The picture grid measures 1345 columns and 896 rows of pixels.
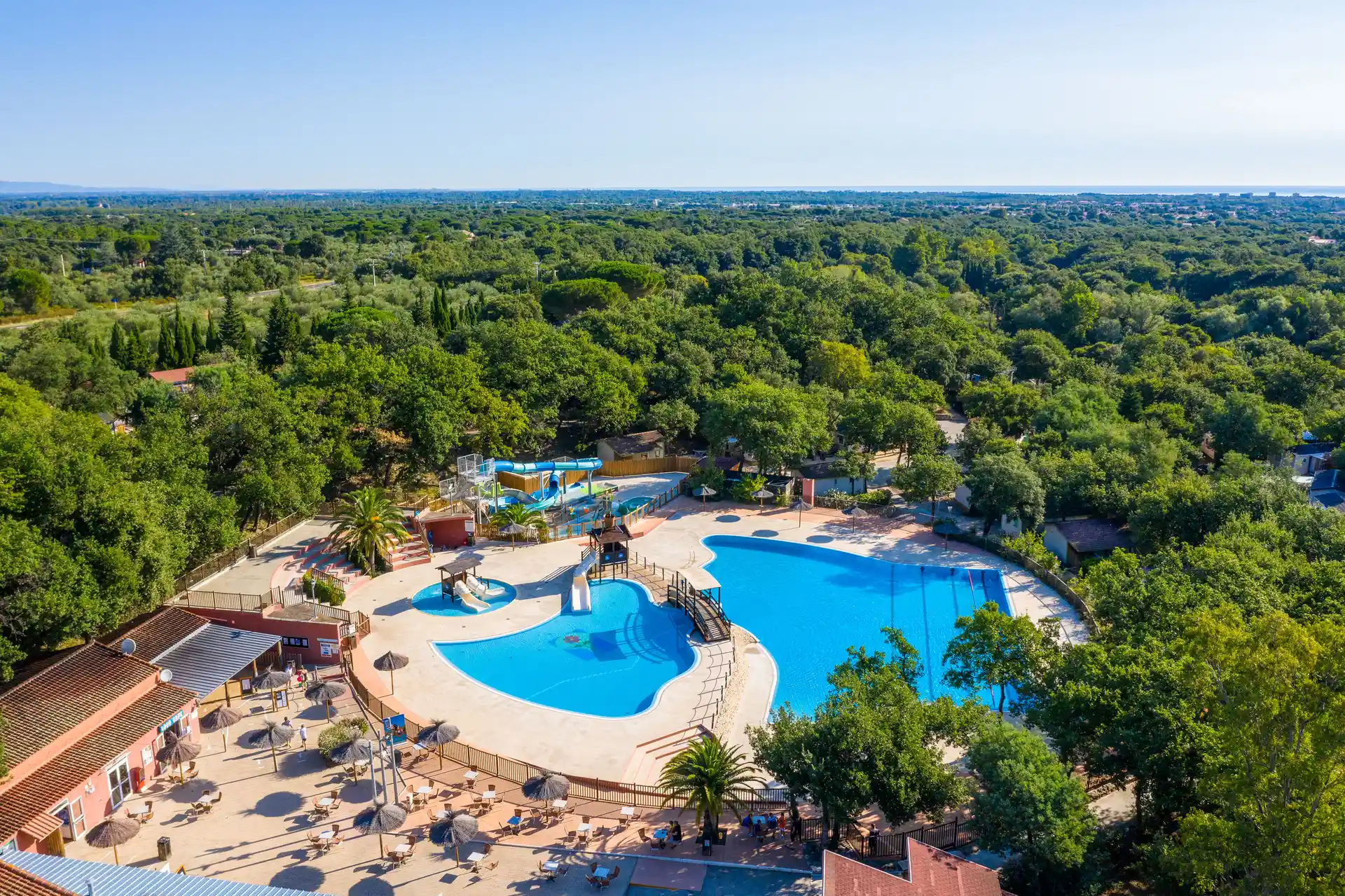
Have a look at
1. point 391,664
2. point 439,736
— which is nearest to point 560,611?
point 391,664

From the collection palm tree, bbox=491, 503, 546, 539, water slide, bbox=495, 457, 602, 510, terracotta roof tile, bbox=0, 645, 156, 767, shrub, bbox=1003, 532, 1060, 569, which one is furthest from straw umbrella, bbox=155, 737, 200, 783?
shrub, bbox=1003, 532, 1060, 569

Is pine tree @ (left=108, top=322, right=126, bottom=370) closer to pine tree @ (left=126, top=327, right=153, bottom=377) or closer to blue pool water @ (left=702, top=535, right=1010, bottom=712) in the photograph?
pine tree @ (left=126, top=327, right=153, bottom=377)

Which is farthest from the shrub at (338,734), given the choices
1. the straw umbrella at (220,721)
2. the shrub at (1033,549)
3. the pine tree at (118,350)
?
the pine tree at (118,350)

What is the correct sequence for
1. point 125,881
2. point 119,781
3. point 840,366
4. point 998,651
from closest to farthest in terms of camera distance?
point 125,881 → point 119,781 → point 998,651 → point 840,366

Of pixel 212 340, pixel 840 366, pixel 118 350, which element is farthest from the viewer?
pixel 212 340

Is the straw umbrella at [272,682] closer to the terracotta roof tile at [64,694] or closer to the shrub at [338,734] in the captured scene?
the terracotta roof tile at [64,694]

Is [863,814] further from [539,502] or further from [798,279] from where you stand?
[798,279]

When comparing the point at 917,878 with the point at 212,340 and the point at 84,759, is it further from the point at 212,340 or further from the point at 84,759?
the point at 212,340
